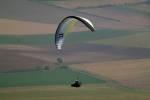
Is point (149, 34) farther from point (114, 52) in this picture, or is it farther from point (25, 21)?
point (25, 21)

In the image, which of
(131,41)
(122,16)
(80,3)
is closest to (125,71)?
(131,41)

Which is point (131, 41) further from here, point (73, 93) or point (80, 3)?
point (73, 93)

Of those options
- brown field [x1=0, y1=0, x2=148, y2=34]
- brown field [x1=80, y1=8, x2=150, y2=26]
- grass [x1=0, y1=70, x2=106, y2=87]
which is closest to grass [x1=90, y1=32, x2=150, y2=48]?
brown field [x1=0, y1=0, x2=148, y2=34]

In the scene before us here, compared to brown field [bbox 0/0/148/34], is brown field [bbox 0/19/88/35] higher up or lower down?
lower down

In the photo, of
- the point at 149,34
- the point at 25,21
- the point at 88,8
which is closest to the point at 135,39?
the point at 149,34

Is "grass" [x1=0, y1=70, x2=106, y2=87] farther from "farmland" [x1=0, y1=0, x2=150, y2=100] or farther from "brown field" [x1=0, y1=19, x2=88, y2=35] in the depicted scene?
"brown field" [x1=0, y1=19, x2=88, y2=35]

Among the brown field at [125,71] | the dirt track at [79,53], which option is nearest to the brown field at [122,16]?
the dirt track at [79,53]
